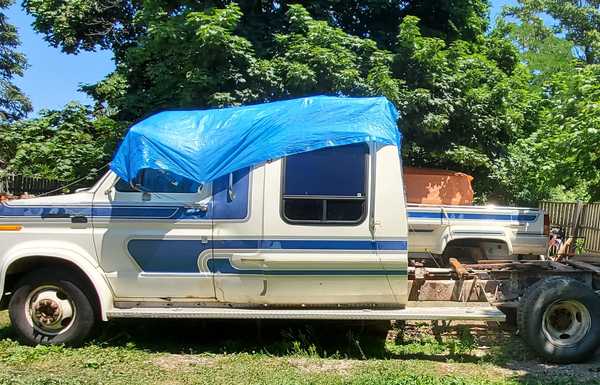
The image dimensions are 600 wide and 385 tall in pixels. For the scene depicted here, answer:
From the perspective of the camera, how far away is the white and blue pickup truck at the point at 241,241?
5.97m

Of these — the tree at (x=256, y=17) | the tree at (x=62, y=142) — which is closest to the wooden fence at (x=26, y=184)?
the tree at (x=62, y=142)

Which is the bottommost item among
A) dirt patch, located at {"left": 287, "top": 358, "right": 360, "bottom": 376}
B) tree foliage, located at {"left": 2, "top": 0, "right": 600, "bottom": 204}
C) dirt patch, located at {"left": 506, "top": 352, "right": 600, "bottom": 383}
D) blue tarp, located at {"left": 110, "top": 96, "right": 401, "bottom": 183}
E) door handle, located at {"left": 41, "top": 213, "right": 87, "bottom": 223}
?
dirt patch, located at {"left": 506, "top": 352, "right": 600, "bottom": 383}

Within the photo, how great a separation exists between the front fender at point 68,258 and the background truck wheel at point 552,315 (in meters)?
4.23

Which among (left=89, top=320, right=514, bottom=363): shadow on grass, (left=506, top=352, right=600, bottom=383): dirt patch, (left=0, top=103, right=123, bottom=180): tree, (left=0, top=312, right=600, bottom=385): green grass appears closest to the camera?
(left=0, top=312, right=600, bottom=385): green grass

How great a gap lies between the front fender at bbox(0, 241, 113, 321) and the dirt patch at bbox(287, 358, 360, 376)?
1.97m

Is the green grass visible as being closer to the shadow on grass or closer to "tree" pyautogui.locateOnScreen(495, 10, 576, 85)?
the shadow on grass

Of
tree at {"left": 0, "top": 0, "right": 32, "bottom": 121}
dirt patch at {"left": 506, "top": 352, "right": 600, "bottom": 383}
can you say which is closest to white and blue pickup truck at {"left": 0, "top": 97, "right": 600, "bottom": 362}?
dirt patch at {"left": 506, "top": 352, "right": 600, "bottom": 383}

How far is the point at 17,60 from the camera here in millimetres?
33219

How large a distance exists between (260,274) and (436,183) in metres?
5.39

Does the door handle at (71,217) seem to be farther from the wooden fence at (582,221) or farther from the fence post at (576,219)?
the fence post at (576,219)

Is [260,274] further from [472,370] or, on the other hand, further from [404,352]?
[472,370]

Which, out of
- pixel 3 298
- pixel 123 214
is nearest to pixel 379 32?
pixel 123 214

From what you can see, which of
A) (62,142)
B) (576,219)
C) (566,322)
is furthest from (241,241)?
(576,219)

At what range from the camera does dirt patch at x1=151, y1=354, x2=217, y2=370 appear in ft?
18.8
